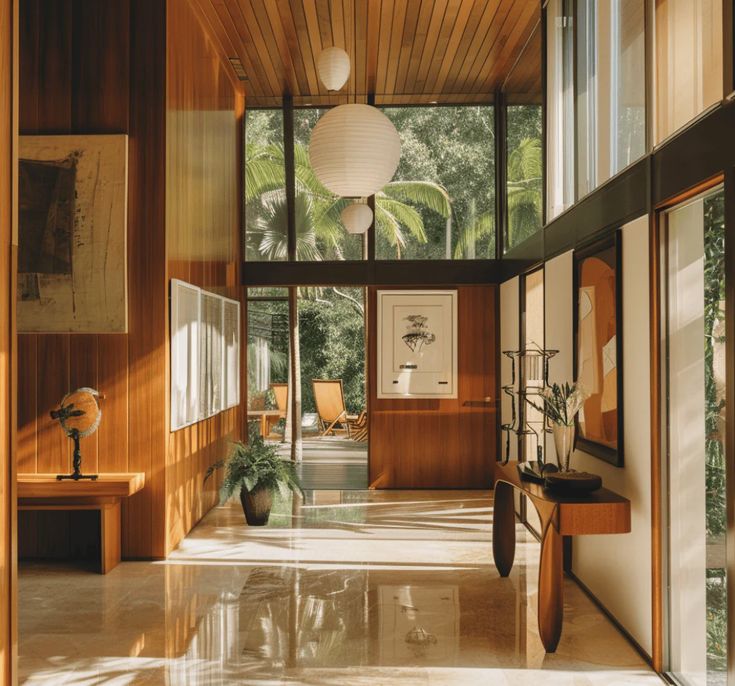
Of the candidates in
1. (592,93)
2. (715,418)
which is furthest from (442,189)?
(715,418)

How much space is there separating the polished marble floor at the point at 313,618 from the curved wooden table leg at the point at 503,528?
138mm

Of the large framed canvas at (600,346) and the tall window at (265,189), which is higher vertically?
the tall window at (265,189)

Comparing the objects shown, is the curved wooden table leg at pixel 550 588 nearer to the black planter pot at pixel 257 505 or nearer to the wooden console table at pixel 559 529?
the wooden console table at pixel 559 529

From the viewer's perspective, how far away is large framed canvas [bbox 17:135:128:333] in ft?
16.8

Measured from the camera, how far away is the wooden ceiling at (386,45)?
5.95 m

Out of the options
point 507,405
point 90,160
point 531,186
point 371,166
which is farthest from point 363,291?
point 371,166

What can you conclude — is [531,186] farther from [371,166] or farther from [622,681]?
[622,681]

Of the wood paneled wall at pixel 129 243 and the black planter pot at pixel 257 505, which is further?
the black planter pot at pixel 257 505

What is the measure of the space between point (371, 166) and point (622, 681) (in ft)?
9.24

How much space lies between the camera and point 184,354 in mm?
5629

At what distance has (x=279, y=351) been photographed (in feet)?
27.1

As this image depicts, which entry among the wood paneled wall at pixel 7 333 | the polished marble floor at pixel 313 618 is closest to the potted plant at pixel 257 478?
the polished marble floor at pixel 313 618

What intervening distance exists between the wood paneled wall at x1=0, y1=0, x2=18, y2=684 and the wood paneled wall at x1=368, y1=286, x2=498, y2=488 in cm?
574

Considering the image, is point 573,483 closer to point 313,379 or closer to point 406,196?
point 406,196
